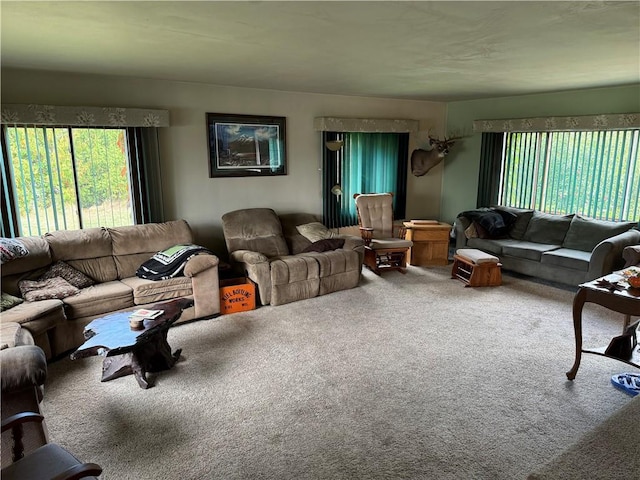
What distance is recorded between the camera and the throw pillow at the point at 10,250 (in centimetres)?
349

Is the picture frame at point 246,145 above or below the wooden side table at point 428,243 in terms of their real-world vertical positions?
above

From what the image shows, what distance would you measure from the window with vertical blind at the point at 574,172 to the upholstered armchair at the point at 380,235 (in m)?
1.91

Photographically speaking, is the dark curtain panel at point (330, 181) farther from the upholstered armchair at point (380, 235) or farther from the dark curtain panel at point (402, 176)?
the dark curtain panel at point (402, 176)

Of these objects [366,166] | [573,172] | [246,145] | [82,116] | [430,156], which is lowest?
[573,172]

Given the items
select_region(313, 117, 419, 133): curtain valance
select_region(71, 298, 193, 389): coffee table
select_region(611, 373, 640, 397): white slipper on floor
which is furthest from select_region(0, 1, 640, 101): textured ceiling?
select_region(611, 373, 640, 397): white slipper on floor

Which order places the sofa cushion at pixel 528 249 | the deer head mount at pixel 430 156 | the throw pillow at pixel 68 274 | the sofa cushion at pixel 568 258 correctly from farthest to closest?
the deer head mount at pixel 430 156 < the sofa cushion at pixel 528 249 < the sofa cushion at pixel 568 258 < the throw pillow at pixel 68 274

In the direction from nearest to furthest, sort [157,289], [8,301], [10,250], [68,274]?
[8,301] → [10,250] → [68,274] → [157,289]

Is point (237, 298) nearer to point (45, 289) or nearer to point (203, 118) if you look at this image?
point (45, 289)

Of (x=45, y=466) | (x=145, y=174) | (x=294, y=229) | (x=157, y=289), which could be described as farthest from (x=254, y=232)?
(x=45, y=466)

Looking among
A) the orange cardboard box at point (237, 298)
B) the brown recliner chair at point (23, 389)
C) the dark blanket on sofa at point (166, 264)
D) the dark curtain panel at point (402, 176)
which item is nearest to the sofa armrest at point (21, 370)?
the brown recliner chair at point (23, 389)

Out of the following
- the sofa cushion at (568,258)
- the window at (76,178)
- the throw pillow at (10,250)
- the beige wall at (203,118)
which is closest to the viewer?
the throw pillow at (10,250)

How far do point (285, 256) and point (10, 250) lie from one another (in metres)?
2.70

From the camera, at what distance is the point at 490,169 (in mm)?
6527

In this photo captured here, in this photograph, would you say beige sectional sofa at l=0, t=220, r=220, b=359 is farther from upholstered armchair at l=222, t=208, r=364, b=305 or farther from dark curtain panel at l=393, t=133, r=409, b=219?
dark curtain panel at l=393, t=133, r=409, b=219
